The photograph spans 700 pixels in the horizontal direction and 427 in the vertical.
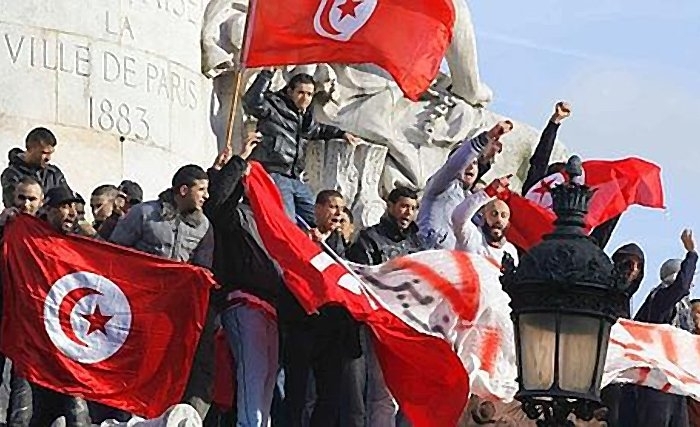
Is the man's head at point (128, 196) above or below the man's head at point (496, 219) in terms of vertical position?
below

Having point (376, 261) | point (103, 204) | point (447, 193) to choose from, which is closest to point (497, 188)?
point (447, 193)

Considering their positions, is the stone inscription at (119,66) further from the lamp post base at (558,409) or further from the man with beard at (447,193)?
the lamp post base at (558,409)

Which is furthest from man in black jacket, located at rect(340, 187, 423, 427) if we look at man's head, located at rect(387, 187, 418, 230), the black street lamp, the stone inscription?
the black street lamp

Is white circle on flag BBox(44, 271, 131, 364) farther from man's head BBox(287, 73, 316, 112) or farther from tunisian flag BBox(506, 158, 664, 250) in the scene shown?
tunisian flag BBox(506, 158, 664, 250)

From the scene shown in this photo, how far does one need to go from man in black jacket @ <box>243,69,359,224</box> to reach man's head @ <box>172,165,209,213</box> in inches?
75.6

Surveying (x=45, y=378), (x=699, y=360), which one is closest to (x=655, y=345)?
(x=699, y=360)

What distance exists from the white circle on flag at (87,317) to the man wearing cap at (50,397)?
290 millimetres

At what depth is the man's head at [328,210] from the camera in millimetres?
18406

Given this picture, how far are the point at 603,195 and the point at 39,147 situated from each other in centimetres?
528

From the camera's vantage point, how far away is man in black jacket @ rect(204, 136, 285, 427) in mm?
17797

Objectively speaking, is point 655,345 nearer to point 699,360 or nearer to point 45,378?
point 699,360

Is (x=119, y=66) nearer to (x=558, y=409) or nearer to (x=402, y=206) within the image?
(x=402, y=206)

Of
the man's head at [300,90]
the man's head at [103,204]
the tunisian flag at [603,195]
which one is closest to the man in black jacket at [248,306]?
the man's head at [103,204]

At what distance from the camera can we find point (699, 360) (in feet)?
66.1
